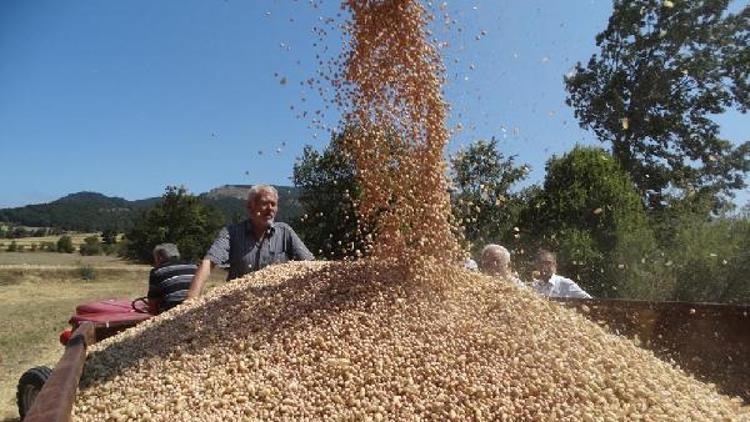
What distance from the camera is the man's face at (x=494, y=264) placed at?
4290mm

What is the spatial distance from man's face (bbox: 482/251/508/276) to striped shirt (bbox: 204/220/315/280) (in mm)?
1275

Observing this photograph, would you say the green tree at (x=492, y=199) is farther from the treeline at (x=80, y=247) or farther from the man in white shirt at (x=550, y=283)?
the treeline at (x=80, y=247)

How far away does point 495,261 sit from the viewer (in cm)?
434

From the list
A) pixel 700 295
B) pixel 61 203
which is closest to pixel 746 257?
pixel 700 295

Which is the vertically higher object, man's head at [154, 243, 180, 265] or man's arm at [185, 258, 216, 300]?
man's head at [154, 243, 180, 265]

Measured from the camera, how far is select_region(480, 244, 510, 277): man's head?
429 cm

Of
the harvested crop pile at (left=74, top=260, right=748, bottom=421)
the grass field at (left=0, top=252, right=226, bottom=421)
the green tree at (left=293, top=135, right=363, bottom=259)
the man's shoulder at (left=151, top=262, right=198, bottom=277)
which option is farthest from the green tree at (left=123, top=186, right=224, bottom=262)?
the harvested crop pile at (left=74, top=260, right=748, bottom=421)

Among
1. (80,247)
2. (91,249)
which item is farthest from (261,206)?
(80,247)

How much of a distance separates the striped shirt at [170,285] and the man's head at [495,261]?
6.95 feet

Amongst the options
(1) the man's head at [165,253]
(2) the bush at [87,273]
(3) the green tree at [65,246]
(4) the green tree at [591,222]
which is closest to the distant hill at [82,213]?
(3) the green tree at [65,246]

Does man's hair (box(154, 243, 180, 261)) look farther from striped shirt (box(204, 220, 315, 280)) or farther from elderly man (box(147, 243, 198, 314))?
striped shirt (box(204, 220, 315, 280))

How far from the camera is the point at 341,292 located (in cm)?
308

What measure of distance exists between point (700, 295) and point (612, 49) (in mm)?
9831

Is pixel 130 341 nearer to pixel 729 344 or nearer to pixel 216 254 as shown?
pixel 216 254
